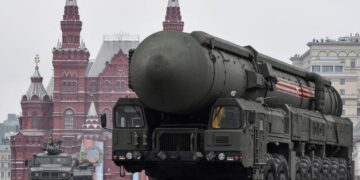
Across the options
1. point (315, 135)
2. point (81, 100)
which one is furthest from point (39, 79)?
point (315, 135)

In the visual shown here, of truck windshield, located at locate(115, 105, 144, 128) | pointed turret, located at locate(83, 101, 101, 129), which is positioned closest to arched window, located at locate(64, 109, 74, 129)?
pointed turret, located at locate(83, 101, 101, 129)

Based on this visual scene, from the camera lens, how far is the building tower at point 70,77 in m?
159

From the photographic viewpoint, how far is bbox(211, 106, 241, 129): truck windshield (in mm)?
25781

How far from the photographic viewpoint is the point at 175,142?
26.0 metres

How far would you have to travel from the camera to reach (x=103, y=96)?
16438 cm

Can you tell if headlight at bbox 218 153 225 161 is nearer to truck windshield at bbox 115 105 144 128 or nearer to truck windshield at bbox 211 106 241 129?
truck windshield at bbox 211 106 241 129

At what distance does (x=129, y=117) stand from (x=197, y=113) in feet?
5.66

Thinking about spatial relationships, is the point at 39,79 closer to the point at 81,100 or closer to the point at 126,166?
the point at 81,100

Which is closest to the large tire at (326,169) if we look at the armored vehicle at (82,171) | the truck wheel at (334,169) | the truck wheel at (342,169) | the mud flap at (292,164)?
the truck wheel at (334,169)

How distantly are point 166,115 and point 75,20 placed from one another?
133926 mm

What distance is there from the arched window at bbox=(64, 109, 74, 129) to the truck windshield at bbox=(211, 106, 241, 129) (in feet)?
456

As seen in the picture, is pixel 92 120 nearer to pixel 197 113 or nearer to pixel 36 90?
pixel 36 90

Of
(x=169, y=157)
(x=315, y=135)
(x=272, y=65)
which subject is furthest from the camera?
(x=315, y=135)

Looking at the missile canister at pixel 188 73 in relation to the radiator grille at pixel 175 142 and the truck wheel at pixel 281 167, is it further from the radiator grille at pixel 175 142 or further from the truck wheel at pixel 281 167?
the truck wheel at pixel 281 167
